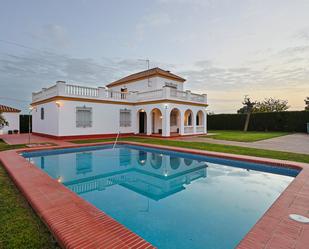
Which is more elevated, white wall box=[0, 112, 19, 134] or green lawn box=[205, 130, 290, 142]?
white wall box=[0, 112, 19, 134]

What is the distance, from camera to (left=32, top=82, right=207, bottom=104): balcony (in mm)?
15581

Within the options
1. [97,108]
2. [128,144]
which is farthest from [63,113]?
[128,144]

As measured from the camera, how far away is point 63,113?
1532 cm

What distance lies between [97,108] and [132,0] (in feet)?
30.3

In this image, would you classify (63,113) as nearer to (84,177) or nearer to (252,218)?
(84,177)

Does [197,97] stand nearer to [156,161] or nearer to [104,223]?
[156,161]

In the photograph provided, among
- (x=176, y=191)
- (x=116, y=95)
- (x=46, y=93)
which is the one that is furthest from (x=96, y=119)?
(x=176, y=191)

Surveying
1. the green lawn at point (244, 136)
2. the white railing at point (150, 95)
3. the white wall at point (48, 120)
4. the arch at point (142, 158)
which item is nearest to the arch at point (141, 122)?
the white railing at point (150, 95)

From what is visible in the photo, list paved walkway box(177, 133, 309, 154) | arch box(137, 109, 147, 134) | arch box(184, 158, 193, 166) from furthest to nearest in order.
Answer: arch box(137, 109, 147, 134) < paved walkway box(177, 133, 309, 154) < arch box(184, 158, 193, 166)

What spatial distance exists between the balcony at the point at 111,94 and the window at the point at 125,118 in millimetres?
1176

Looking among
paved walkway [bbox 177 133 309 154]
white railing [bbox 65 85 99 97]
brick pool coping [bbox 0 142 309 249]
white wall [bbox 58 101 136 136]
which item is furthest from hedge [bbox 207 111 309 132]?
brick pool coping [bbox 0 142 309 249]

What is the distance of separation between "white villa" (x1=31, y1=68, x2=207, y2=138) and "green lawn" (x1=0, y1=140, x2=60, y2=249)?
12.2 metres

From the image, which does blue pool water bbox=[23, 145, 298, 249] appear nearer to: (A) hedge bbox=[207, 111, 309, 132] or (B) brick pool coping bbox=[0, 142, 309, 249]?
(B) brick pool coping bbox=[0, 142, 309, 249]

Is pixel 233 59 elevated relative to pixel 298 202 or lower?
elevated
